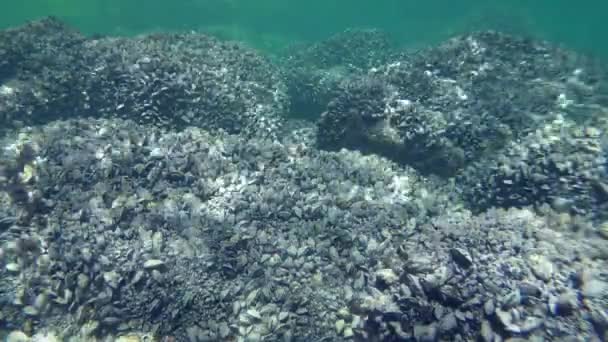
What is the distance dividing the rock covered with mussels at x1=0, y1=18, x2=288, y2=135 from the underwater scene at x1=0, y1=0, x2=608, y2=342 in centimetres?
4

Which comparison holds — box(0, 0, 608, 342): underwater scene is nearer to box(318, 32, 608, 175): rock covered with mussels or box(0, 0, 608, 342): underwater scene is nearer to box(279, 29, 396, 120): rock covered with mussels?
box(318, 32, 608, 175): rock covered with mussels

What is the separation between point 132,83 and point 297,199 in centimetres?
400

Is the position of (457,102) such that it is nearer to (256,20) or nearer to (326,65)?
(326,65)

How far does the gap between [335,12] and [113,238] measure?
42.7m

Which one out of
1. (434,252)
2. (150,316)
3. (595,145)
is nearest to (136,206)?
(150,316)

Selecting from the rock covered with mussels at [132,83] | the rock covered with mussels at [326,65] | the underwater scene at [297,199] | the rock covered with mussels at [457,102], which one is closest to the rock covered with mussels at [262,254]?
the underwater scene at [297,199]

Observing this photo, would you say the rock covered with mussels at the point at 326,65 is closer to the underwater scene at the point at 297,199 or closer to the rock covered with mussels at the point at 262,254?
the underwater scene at the point at 297,199

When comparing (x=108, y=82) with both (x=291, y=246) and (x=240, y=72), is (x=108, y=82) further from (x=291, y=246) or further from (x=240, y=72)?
(x=291, y=246)

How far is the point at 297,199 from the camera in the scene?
4.99 meters

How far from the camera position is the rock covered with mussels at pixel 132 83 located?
6941 mm

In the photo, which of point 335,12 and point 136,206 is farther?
point 335,12

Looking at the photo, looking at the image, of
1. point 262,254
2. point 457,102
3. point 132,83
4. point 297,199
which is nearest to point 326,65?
point 457,102

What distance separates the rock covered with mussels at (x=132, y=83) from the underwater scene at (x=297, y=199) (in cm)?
4

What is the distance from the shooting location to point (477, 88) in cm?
745
